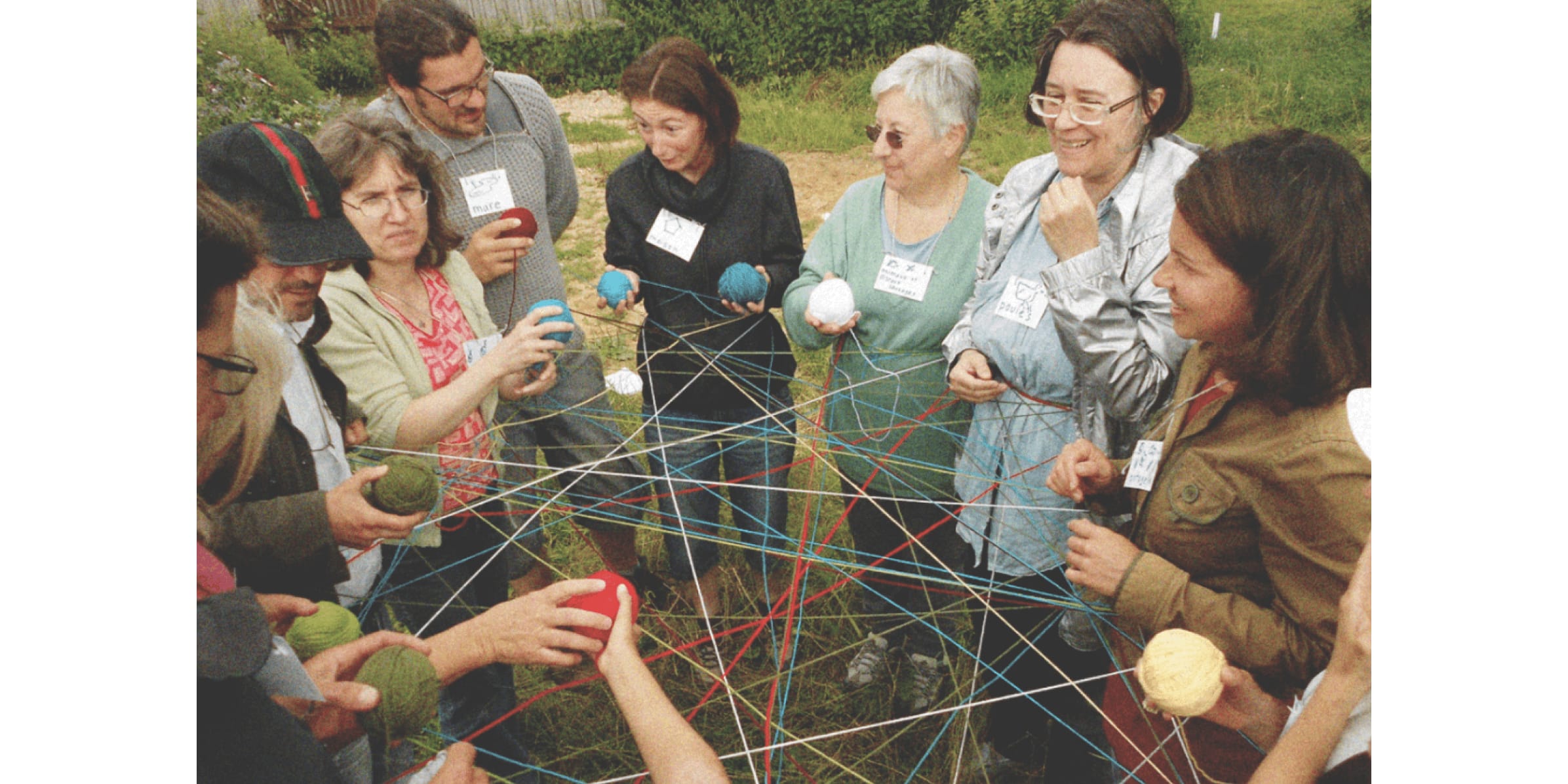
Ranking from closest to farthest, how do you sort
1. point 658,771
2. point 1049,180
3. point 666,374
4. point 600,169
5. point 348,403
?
point 658,771, point 348,403, point 1049,180, point 666,374, point 600,169

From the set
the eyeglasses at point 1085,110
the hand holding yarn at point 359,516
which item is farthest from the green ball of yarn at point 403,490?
the eyeglasses at point 1085,110

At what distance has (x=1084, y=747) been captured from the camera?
1910 millimetres

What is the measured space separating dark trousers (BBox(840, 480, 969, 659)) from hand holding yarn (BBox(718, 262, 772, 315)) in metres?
0.57

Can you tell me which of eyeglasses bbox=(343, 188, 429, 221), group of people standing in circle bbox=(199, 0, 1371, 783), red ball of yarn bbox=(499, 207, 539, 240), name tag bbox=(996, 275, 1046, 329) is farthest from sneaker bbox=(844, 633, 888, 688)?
eyeglasses bbox=(343, 188, 429, 221)

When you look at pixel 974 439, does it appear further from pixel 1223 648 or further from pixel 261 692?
pixel 261 692

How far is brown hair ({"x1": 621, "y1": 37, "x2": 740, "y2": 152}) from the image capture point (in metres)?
2.12

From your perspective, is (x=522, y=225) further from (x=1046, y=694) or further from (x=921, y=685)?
(x=1046, y=694)

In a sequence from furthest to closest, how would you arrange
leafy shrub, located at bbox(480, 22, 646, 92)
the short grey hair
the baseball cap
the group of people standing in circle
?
1. leafy shrub, located at bbox(480, 22, 646, 92)
2. the short grey hair
3. the baseball cap
4. the group of people standing in circle

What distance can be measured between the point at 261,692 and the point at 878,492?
1560 millimetres

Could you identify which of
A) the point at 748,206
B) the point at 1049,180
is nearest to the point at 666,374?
the point at 748,206

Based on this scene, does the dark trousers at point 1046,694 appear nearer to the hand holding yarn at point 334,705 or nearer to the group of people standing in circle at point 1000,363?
the group of people standing in circle at point 1000,363

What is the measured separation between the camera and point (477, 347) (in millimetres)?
1891

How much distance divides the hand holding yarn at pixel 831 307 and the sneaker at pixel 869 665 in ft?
2.98

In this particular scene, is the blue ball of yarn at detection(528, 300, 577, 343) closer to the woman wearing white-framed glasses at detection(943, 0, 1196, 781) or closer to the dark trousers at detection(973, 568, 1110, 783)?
the woman wearing white-framed glasses at detection(943, 0, 1196, 781)
